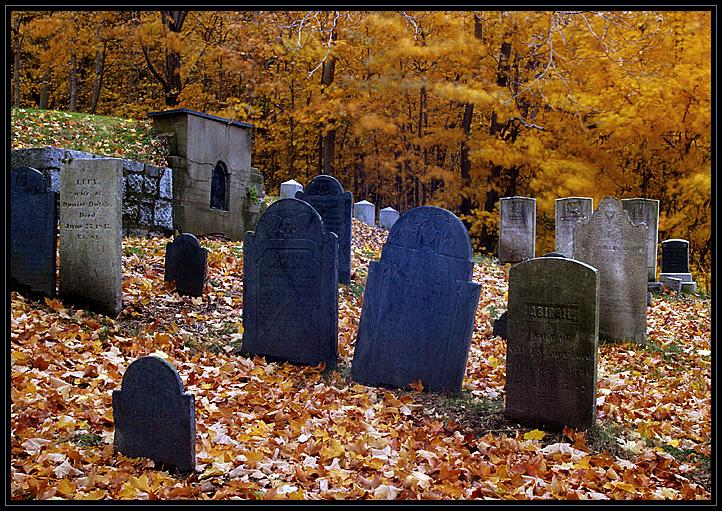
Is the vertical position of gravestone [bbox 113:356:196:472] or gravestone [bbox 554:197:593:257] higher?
gravestone [bbox 554:197:593:257]

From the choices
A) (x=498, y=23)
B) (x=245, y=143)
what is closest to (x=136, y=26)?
(x=245, y=143)

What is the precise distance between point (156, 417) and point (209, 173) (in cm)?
999

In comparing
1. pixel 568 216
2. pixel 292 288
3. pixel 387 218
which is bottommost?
pixel 292 288

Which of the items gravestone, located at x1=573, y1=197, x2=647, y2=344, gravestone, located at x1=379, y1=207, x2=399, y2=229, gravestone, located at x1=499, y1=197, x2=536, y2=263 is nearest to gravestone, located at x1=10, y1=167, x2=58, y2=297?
gravestone, located at x1=573, y1=197, x2=647, y2=344

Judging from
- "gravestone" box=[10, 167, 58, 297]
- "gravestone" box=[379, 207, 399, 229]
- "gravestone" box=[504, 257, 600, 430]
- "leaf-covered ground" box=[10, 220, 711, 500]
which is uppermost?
"gravestone" box=[379, 207, 399, 229]

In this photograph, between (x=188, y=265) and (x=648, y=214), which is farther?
(x=648, y=214)

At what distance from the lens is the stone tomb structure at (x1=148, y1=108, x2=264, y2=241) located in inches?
497

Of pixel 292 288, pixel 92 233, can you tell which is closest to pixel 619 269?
pixel 292 288

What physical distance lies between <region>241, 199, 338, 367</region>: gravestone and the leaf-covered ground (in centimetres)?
25

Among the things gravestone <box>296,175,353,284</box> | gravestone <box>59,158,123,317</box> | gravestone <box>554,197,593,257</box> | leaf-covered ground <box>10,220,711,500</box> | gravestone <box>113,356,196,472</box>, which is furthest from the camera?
gravestone <box>554,197,593,257</box>

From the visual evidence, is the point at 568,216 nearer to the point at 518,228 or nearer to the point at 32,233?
the point at 518,228

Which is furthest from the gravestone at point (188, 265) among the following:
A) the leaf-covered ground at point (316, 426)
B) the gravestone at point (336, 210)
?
the gravestone at point (336, 210)

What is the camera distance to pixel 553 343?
15.7 feet

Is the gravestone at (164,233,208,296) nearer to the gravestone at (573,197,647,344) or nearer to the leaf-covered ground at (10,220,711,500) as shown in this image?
→ the leaf-covered ground at (10,220,711,500)
